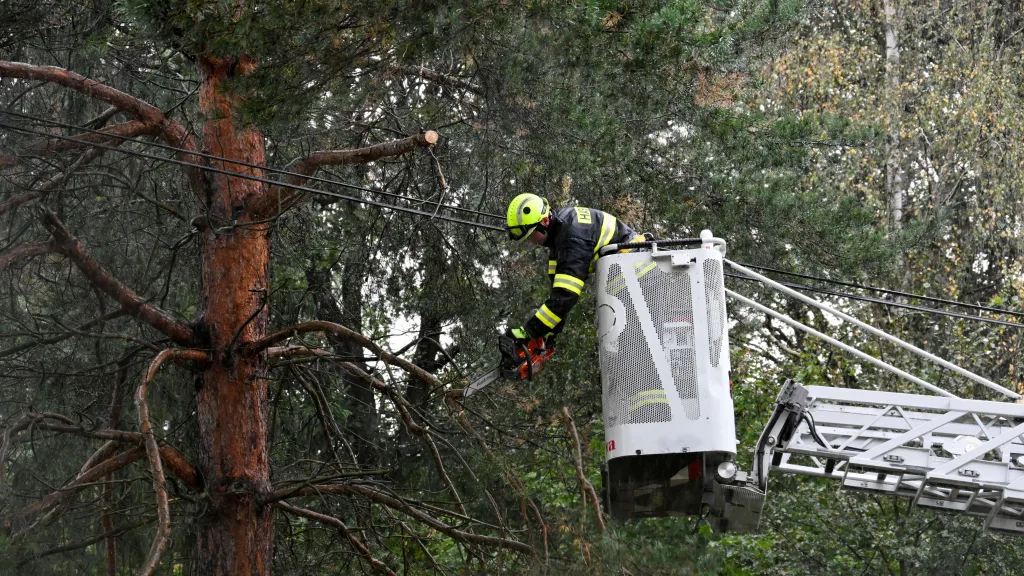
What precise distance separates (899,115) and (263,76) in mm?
12472

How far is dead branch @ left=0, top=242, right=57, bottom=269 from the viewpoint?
8.62m

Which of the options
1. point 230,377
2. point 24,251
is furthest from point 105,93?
point 230,377

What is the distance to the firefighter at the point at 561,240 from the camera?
707 cm

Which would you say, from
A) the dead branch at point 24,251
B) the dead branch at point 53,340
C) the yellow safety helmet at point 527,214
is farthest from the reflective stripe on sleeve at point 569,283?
the dead branch at point 24,251

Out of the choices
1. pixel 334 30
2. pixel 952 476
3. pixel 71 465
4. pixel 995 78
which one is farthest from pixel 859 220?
pixel 995 78

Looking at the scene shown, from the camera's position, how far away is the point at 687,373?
6.80 m

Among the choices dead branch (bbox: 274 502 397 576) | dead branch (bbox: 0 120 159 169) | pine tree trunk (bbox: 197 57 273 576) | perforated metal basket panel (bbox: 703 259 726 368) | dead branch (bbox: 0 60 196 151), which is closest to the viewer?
perforated metal basket panel (bbox: 703 259 726 368)

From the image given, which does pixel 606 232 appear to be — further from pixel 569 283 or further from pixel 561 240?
pixel 569 283

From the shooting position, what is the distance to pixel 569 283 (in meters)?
7.10

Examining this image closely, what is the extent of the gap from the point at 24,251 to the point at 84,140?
1024mm

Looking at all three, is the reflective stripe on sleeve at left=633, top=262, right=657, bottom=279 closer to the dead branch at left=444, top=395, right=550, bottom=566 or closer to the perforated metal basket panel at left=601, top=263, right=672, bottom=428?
the perforated metal basket panel at left=601, top=263, right=672, bottom=428

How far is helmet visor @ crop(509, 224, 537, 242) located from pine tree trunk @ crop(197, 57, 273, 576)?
2.75 meters

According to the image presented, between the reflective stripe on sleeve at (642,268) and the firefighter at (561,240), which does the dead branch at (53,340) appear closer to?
the firefighter at (561,240)

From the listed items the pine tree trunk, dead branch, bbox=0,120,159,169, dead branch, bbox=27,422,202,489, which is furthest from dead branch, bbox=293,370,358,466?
dead branch, bbox=0,120,159,169
